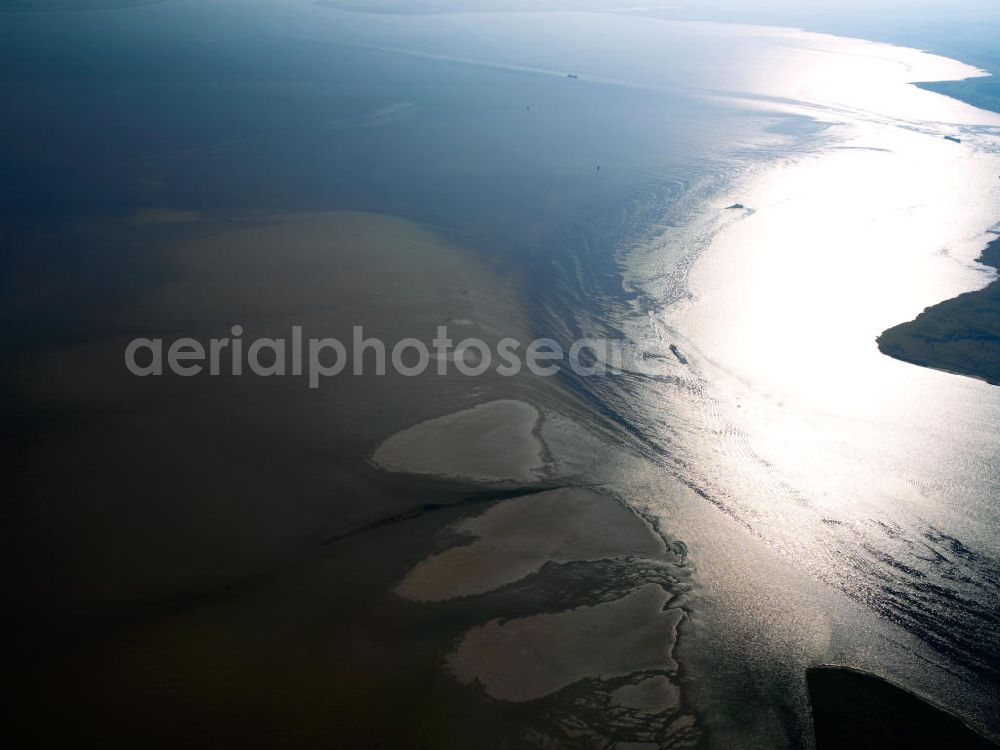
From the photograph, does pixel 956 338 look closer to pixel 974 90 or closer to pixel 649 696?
pixel 649 696

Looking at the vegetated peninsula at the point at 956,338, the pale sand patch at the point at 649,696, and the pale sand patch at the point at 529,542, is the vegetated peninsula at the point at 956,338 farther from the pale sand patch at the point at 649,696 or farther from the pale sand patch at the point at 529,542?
the pale sand patch at the point at 649,696

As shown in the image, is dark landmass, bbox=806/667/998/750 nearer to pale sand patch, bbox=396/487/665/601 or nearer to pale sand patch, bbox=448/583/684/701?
pale sand patch, bbox=448/583/684/701

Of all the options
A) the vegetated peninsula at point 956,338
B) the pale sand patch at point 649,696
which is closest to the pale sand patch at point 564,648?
the pale sand patch at point 649,696

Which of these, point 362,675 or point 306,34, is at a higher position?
point 306,34

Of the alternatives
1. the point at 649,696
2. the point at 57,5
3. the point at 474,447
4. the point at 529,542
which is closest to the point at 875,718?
the point at 649,696

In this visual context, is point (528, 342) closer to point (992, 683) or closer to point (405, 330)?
point (405, 330)

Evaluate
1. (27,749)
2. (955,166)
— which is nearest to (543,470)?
(27,749)
